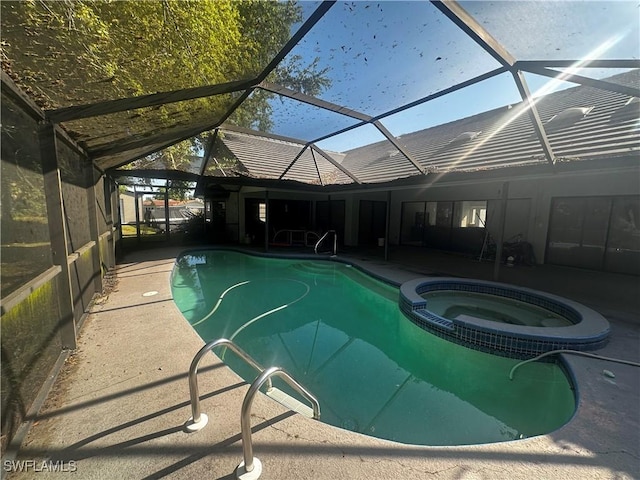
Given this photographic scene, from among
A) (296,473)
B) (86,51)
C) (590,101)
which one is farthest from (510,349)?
(590,101)

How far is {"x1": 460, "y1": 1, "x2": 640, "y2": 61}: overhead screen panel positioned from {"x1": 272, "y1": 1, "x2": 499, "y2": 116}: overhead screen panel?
0.33 m

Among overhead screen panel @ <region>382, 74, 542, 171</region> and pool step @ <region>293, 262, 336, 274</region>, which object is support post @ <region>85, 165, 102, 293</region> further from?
overhead screen panel @ <region>382, 74, 542, 171</region>

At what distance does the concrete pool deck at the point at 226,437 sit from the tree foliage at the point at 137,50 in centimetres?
258

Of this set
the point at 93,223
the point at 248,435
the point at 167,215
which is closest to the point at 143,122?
the point at 93,223

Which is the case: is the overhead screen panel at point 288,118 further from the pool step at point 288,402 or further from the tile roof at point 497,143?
the pool step at point 288,402

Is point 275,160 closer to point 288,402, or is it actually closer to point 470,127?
point 470,127

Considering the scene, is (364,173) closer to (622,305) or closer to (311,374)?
(622,305)

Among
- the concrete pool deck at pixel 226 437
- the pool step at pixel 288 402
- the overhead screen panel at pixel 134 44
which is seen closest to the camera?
the concrete pool deck at pixel 226 437

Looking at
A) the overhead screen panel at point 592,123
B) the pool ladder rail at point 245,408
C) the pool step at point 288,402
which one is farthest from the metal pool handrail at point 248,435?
the overhead screen panel at point 592,123

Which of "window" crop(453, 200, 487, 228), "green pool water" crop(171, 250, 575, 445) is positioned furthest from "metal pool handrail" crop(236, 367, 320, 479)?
"window" crop(453, 200, 487, 228)

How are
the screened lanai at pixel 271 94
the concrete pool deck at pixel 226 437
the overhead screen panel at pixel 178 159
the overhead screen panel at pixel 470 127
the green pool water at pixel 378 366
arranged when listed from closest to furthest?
the concrete pool deck at pixel 226 437 → the screened lanai at pixel 271 94 → the green pool water at pixel 378 366 → the overhead screen panel at pixel 470 127 → the overhead screen panel at pixel 178 159

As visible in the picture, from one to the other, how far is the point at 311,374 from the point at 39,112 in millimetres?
3851

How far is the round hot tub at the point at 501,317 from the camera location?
11.7 feet

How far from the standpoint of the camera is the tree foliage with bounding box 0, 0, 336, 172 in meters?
1.92
